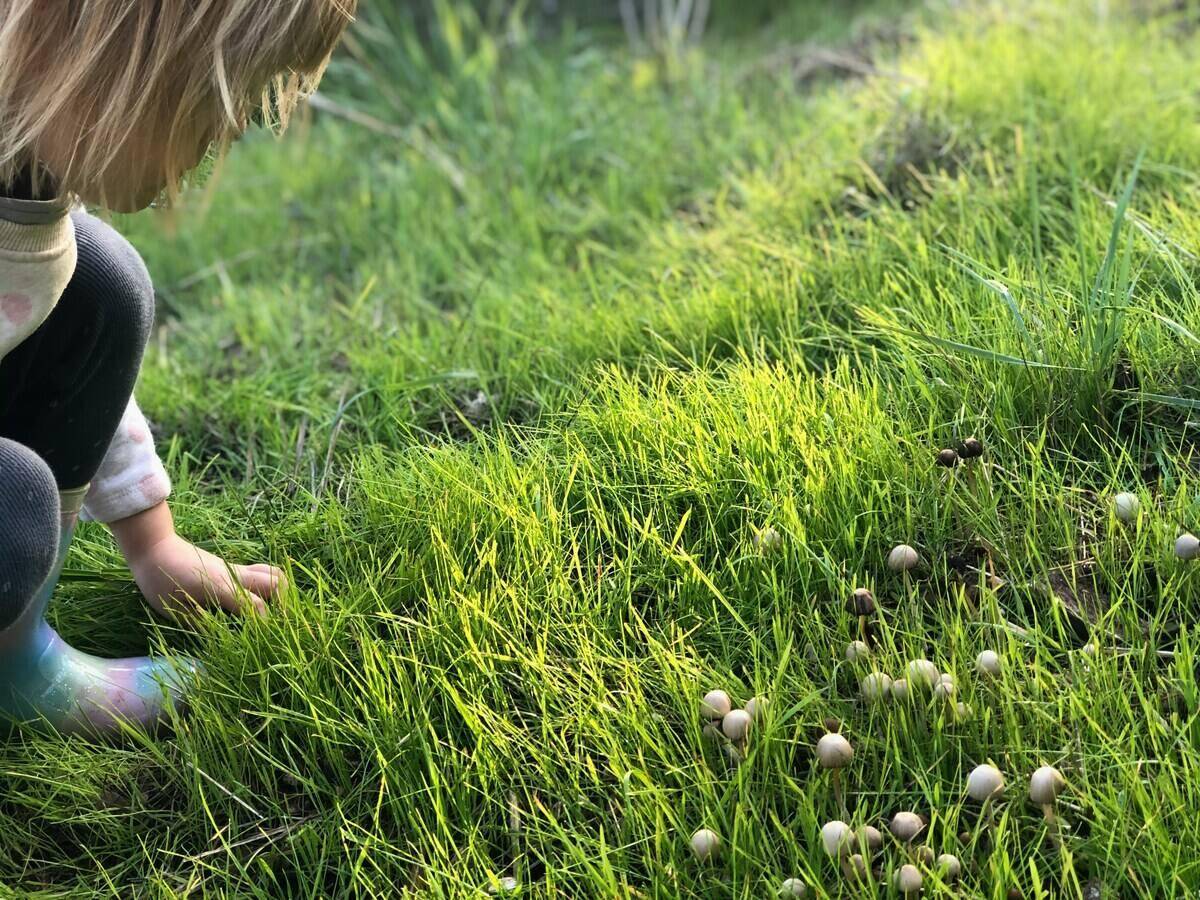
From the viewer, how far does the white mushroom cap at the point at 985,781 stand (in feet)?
4.46

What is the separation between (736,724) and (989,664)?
32 centimetres

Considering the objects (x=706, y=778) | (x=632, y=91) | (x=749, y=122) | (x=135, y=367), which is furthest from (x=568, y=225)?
(x=706, y=778)

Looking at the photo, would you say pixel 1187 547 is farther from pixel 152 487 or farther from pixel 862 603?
pixel 152 487

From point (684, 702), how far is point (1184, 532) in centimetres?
70

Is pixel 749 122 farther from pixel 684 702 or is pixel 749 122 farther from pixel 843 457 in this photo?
A: pixel 684 702

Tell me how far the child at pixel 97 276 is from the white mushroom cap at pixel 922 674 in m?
0.93

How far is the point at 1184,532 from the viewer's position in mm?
1626

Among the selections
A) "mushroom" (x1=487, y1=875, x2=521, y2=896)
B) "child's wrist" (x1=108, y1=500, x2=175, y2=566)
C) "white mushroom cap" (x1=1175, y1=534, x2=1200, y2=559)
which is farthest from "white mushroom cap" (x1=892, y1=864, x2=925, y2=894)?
"child's wrist" (x1=108, y1=500, x2=175, y2=566)

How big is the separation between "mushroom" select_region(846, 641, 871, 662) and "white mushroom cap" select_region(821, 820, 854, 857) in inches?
10.2

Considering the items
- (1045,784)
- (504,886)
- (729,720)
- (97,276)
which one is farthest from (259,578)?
(1045,784)

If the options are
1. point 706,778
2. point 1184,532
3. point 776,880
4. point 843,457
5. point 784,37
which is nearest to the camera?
point 776,880

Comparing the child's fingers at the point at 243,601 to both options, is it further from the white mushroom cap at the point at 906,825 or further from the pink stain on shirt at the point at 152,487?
the white mushroom cap at the point at 906,825

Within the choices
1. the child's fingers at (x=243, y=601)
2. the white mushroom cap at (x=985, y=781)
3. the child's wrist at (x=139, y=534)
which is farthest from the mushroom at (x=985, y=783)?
the child's wrist at (x=139, y=534)

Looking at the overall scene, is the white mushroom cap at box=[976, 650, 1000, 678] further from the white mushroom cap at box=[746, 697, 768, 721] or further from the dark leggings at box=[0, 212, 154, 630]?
the dark leggings at box=[0, 212, 154, 630]
